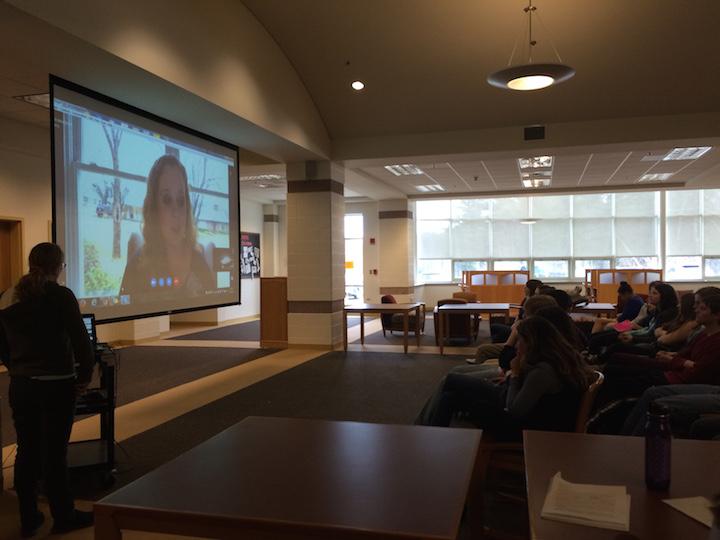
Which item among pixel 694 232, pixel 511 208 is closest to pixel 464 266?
pixel 511 208

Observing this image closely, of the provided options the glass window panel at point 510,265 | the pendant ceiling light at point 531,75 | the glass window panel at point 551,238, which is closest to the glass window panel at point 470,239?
the glass window panel at point 510,265

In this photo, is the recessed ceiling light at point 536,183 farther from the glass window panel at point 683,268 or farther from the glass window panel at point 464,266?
the glass window panel at point 683,268

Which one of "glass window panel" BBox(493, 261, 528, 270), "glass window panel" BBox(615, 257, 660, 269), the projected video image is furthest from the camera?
"glass window panel" BBox(493, 261, 528, 270)

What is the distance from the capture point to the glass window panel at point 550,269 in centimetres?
1712

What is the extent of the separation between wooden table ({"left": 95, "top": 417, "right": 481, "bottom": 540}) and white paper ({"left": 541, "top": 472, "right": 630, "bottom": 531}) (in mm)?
245

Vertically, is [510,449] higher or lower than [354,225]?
lower

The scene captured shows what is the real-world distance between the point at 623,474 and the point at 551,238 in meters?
16.3

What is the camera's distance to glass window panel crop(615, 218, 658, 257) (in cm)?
1653

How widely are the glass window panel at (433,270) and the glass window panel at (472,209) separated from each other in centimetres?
152

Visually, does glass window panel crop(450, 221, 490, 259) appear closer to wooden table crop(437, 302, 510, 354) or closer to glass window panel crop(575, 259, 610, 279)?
glass window panel crop(575, 259, 610, 279)

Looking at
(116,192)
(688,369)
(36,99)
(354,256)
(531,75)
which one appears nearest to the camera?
(688,369)

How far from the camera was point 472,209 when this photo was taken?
17.9 metres

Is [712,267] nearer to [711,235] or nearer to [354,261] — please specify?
[711,235]

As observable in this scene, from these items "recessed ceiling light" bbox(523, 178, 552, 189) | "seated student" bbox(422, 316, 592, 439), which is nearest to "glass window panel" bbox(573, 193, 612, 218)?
"recessed ceiling light" bbox(523, 178, 552, 189)
